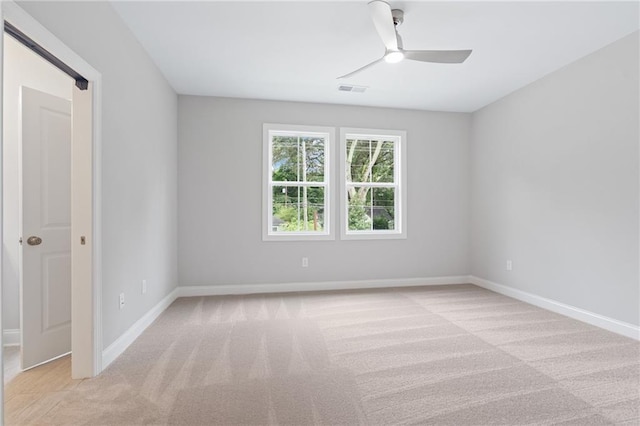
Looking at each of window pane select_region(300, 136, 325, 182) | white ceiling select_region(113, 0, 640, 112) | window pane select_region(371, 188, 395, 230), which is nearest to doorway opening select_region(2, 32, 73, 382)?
white ceiling select_region(113, 0, 640, 112)

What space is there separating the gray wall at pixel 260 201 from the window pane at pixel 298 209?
0.24m

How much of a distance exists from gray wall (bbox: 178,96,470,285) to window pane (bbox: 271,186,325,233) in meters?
0.24

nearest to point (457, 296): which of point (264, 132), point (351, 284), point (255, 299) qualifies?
point (351, 284)

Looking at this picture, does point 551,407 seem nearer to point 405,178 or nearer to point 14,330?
point 405,178

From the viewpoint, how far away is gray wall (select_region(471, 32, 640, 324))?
2.85m

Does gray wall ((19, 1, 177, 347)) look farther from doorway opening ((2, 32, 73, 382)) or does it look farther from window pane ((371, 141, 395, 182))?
window pane ((371, 141, 395, 182))

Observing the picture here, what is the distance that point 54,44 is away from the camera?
176 centimetres

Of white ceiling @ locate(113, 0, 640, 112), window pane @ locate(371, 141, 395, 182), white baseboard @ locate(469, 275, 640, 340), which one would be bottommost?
white baseboard @ locate(469, 275, 640, 340)

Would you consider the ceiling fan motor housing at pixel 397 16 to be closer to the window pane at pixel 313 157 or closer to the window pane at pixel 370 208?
the window pane at pixel 313 157

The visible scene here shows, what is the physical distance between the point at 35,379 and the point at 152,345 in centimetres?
72

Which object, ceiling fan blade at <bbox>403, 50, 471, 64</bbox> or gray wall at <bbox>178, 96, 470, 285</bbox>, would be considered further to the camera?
gray wall at <bbox>178, 96, 470, 285</bbox>

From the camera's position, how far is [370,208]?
4.74 metres

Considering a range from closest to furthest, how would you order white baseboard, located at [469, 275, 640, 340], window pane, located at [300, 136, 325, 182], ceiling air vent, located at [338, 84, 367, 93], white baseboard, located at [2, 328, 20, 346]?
1. white baseboard, located at [2, 328, 20, 346]
2. white baseboard, located at [469, 275, 640, 340]
3. ceiling air vent, located at [338, 84, 367, 93]
4. window pane, located at [300, 136, 325, 182]

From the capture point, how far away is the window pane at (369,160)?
470 centimetres
